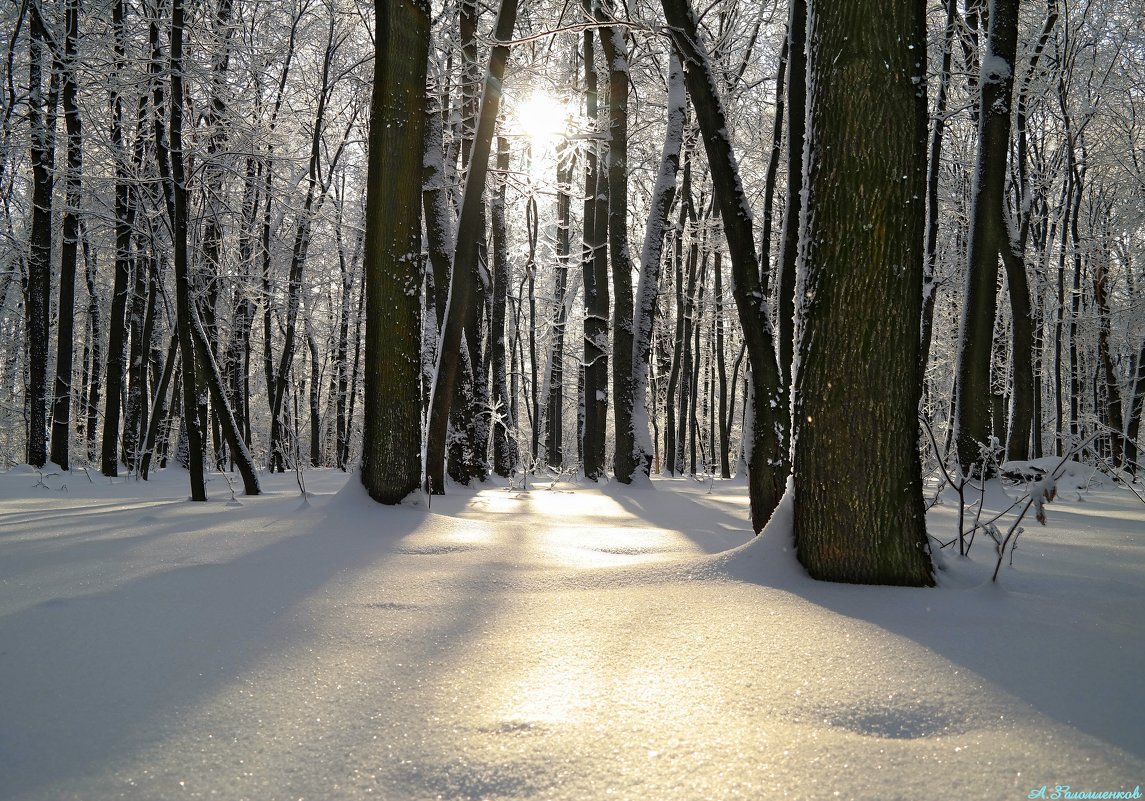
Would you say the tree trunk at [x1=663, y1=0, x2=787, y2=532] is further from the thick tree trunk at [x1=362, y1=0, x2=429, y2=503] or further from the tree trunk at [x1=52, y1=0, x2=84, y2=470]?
the tree trunk at [x1=52, y1=0, x2=84, y2=470]

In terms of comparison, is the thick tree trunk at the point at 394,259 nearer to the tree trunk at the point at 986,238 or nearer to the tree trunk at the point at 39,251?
the tree trunk at the point at 986,238

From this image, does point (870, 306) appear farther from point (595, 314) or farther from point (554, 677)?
point (595, 314)

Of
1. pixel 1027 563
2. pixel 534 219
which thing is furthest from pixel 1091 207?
pixel 1027 563

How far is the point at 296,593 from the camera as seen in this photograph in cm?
256

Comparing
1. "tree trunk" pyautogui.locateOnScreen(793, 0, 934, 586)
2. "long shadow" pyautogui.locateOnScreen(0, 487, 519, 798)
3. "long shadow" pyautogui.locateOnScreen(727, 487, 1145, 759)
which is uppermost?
"tree trunk" pyautogui.locateOnScreen(793, 0, 934, 586)

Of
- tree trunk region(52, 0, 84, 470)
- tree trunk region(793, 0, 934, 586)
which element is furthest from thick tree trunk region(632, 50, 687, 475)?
tree trunk region(52, 0, 84, 470)

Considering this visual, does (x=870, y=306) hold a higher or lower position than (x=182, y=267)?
lower

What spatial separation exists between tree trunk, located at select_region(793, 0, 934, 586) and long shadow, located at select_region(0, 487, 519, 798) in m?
1.50

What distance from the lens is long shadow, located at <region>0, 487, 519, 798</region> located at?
1.38 m

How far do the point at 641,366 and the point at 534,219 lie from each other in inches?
498

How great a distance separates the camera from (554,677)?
5.75 feet

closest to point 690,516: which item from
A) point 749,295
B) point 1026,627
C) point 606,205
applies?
point 749,295

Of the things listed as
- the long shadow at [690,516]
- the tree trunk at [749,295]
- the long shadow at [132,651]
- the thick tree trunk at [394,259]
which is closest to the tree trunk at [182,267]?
the thick tree trunk at [394,259]

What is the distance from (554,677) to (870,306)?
1.89 meters
